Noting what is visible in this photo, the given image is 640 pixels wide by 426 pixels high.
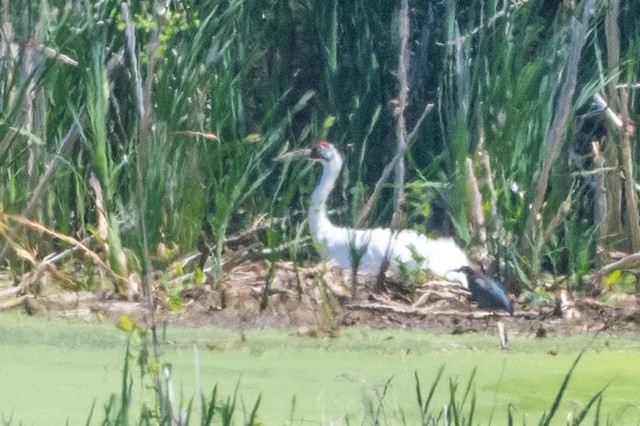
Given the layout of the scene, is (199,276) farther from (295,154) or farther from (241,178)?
(295,154)

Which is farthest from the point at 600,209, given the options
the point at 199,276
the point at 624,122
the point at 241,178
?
the point at 199,276

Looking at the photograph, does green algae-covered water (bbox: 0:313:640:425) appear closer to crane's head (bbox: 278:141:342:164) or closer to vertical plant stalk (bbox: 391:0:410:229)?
vertical plant stalk (bbox: 391:0:410:229)

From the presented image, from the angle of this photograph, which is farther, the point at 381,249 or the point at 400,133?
the point at 381,249

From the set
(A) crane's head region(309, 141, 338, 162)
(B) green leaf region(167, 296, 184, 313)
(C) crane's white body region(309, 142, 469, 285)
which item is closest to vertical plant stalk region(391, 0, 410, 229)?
(C) crane's white body region(309, 142, 469, 285)

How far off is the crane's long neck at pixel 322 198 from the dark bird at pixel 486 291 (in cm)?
76

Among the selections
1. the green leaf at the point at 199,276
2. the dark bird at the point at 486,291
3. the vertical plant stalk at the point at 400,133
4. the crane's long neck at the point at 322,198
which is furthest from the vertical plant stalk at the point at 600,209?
the green leaf at the point at 199,276

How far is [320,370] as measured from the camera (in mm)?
3652

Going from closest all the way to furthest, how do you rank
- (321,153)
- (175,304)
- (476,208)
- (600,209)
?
(175,304) < (476,208) < (600,209) < (321,153)

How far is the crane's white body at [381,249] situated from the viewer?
4.82 metres

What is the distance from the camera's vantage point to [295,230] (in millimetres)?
5500

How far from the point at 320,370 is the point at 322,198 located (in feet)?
5.96

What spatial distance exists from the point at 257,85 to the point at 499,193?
1362mm

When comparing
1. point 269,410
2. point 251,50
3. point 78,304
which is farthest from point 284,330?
point 251,50

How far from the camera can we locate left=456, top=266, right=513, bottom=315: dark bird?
14.7ft
